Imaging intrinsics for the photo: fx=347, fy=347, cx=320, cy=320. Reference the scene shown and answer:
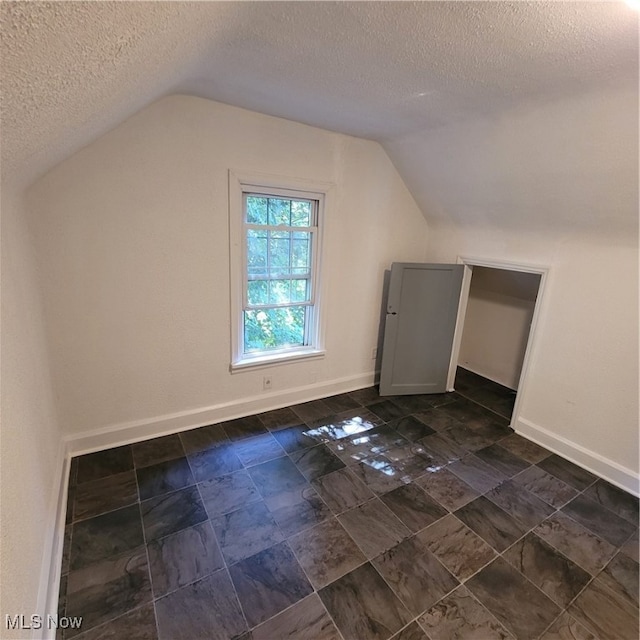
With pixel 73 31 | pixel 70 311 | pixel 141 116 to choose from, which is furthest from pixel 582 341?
pixel 70 311

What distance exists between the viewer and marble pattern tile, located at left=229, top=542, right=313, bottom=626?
1.59 meters

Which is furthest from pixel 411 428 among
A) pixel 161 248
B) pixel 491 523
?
pixel 161 248

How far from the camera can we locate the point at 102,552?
1798 millimetres

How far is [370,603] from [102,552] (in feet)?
4.53

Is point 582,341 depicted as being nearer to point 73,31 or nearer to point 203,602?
point 203,602

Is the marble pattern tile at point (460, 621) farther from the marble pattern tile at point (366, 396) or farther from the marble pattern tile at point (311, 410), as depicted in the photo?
the marble pattern tile at point (366, 396)

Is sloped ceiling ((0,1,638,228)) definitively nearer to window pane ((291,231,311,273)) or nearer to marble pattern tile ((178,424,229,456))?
window pane ((291,231,311,273))

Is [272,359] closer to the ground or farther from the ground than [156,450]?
farther from the ground

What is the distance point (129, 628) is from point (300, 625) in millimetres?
728

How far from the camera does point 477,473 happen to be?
8.29 feet

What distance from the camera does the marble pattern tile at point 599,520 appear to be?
2.07 m

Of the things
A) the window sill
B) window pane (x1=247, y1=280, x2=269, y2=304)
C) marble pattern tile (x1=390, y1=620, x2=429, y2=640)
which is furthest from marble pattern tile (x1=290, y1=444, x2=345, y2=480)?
window pane (x1=247, y1=280, x2=269, y2=304)

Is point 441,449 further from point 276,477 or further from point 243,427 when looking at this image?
point 243,427

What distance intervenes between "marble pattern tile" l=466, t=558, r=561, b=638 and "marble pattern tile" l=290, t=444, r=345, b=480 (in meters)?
1.04
